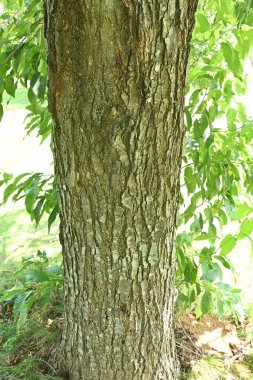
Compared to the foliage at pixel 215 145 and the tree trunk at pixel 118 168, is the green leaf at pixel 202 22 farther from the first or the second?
the tree trunk at pixel 118 168

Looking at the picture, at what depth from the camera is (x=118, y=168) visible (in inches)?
53.4

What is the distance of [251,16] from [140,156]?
2.42 feet

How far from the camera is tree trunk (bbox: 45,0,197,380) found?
1172 mm

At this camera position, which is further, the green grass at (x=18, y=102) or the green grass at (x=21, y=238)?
the green grass at (x=18, y=102)

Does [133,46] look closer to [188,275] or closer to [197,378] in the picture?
[188,275]

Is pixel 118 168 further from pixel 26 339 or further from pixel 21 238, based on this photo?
pixel 21 238

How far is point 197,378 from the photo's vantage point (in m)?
2.12

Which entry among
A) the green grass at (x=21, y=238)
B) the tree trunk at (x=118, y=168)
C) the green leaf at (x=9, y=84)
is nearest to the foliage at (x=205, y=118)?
the green leaf at (x=9, y=84)

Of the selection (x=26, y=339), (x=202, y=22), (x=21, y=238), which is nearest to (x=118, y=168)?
(x=202, y=22)

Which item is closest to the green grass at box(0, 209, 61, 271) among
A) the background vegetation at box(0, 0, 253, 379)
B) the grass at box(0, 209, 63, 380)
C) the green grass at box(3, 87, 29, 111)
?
the grass at box(0, 209, 63, 380)

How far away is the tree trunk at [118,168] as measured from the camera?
117 cm

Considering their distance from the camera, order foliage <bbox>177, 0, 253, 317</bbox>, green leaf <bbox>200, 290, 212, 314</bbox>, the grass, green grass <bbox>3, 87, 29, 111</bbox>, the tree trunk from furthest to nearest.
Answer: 1. green grass <bbox>3, 87, 29, 111</bbox>
2. the grass
3. green leaf <bbox>200, 290, 212, 314</bbox>
4. foliage <bbox>177, 0, 253, 317</bbox>
5. the tree trunk

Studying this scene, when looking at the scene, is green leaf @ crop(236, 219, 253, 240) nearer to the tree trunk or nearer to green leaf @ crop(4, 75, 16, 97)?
the tree trunk

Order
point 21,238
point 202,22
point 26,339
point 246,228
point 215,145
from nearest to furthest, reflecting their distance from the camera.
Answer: point 246,228 < point 202,22 < point 215,145 < point 26,339 < point 21,238
